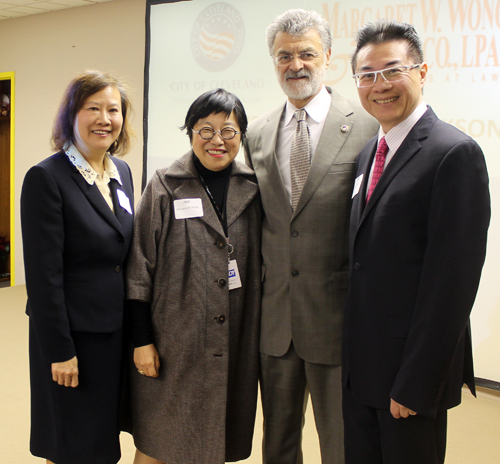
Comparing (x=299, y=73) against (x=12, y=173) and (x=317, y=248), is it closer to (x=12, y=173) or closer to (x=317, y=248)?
(x=317, y=248)

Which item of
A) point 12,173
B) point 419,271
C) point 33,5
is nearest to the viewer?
point 419,271

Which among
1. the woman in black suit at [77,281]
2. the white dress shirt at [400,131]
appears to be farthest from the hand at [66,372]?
the white dress shirt at [400,131]

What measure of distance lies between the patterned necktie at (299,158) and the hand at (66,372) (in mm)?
965

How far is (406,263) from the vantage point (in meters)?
1.35

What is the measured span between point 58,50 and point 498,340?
229 inches

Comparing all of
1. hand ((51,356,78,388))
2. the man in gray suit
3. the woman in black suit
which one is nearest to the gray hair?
the man in gray suit

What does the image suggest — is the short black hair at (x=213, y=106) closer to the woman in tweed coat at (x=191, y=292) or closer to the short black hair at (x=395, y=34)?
the woman in tweed coat at (x=191, y=292)

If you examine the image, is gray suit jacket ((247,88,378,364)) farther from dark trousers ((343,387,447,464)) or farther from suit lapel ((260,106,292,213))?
dark trousers ((343,387,447,464))

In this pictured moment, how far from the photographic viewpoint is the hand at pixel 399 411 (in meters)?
1.33

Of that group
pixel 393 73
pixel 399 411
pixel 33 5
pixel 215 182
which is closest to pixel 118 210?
pixel 215 182

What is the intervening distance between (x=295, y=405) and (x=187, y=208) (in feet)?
2.85

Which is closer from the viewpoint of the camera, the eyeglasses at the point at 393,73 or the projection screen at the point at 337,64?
the eyeglasses at the point at 393,73

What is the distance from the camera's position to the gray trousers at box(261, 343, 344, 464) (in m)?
1.75

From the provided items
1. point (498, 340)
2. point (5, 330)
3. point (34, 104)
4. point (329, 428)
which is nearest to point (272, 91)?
point (498, 340)
